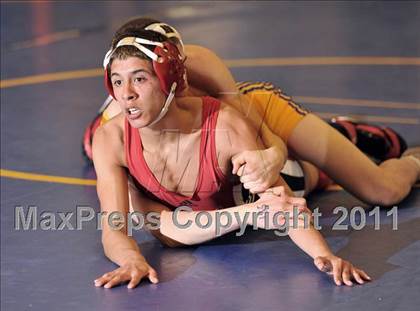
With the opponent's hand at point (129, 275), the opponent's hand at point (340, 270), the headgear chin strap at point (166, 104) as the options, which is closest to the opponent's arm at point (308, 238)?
the opponent's hand at point (340, 270)

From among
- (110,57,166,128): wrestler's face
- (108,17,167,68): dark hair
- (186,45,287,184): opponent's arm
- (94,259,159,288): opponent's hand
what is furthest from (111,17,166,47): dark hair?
(94,259,159,288): opponent's hand

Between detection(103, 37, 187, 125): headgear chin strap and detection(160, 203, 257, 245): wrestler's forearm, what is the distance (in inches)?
17.3

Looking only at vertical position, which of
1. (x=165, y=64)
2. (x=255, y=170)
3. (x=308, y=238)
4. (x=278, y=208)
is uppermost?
(x=165, y=64)

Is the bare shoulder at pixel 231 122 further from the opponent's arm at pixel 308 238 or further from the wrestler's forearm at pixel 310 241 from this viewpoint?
the wrestler's forearm at pixel 310 241

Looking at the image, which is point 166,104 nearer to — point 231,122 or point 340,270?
point 231,122

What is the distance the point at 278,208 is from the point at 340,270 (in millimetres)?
335

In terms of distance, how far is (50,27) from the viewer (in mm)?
9328

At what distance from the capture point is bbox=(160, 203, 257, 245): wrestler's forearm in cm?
448

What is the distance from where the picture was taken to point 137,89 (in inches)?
173

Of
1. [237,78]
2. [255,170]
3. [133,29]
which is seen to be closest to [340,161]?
[255,170]

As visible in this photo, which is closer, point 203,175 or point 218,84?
point 203,175

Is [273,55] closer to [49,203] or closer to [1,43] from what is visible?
[1,43]

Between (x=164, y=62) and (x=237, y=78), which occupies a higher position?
(x=164, y=62)

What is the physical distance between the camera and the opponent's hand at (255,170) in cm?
441
